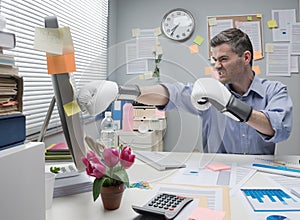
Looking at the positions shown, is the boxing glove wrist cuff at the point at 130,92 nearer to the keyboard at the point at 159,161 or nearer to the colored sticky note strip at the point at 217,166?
the keyboard at the point at 159,161

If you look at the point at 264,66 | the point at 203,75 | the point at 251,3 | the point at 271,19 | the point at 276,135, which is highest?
the point at 251,3

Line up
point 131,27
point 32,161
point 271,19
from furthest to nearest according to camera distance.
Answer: point 131,27, point 271,19, point 32,161

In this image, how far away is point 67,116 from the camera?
0.71m

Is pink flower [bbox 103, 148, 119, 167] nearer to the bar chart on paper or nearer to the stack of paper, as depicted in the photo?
the stack of paper

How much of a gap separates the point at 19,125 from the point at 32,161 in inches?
3.1

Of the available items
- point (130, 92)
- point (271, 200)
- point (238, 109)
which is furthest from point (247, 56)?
point (271, 200)

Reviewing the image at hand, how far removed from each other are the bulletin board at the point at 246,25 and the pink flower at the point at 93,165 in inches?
96.7

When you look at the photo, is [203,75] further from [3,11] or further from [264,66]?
[264,66]

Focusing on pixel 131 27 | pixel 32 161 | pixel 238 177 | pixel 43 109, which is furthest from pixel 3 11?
pixel 131 27

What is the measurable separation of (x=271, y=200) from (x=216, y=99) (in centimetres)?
47

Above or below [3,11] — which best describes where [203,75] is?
below

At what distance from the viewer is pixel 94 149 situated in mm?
804

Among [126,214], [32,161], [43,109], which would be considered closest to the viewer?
[32,161]

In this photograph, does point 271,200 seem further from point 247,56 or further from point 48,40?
point 247,56
